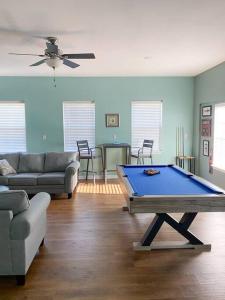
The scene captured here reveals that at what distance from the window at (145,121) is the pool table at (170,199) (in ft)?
10.2

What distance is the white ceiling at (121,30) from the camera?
2811mm

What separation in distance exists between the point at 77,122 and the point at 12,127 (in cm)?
178

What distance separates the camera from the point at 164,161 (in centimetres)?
730

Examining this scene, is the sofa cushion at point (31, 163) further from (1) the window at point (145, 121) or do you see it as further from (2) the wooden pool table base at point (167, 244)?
(2) the wooden pool table base at point (167, 244)

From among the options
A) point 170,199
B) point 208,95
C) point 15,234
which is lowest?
point 15,234

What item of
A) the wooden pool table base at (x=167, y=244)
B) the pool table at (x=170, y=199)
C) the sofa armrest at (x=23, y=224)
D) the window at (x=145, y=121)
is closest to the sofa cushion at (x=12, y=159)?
the pool table at (x=170, y=199)

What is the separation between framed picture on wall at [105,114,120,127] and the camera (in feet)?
23.3

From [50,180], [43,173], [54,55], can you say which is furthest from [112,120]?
[54,55]

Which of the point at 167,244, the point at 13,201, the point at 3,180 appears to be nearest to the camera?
the point at 13,201

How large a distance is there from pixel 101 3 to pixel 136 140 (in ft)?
15.6

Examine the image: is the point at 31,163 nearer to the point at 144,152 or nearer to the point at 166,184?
the point at 144,152

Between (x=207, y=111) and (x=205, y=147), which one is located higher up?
(x=207, y=111)

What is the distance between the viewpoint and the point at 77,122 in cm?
712

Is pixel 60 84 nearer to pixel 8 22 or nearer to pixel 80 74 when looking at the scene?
pixel 80 74
